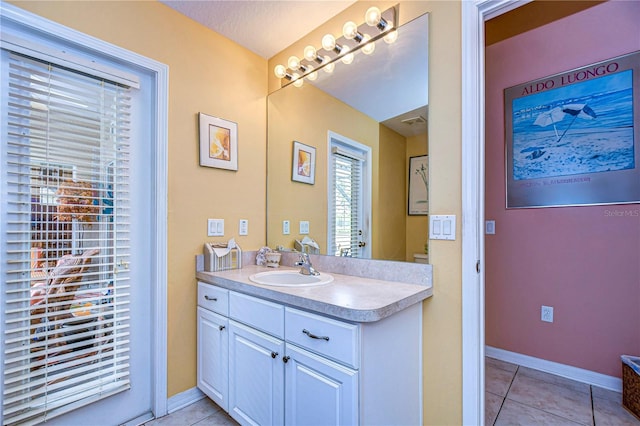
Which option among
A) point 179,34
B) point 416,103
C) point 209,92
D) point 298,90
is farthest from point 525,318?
point 179,34

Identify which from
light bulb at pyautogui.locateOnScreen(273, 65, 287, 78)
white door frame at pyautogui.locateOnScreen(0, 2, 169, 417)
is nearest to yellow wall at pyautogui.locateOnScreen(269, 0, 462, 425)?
light bulb at pyautogui.locateOnScreen(273, 65, 287, 78)

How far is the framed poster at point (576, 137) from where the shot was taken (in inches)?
74.1

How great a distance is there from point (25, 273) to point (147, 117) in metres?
1.00

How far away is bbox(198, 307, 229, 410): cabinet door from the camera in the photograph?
1.61 metres

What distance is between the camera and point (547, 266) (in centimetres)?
219

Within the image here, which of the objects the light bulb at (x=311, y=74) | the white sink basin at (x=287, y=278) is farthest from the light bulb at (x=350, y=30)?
the white sink basin at (x=287, y=278)

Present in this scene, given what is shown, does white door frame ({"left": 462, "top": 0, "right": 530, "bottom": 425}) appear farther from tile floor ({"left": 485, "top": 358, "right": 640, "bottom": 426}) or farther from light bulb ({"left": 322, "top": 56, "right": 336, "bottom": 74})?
light bulb ({"left": 322, "top": 56, "right": 336, "bottom": 74})

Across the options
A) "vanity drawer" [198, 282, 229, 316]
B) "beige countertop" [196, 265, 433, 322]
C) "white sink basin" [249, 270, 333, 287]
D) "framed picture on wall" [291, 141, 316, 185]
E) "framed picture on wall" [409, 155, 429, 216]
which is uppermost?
"framed picture on wall" [291, 141, 316, 185]

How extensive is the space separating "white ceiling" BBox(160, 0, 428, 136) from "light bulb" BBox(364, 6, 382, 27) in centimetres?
13

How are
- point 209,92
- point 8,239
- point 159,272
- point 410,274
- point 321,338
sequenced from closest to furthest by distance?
point 321,338 → point 8,239 → point 410,274 → point 159,272 → point 209,92

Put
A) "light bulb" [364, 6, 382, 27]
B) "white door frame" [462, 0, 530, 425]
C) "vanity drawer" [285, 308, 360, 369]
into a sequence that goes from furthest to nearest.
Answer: "light bulb" [364, 6, 382, 27] < "white door frame" [462, 0, 530, 425] < "vanity drawer" [285, 308, 360, 369]

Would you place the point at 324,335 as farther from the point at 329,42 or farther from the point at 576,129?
the point at 576,129

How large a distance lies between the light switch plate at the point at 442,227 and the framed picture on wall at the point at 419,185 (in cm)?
7

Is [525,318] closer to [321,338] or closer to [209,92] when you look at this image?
[321,338]
